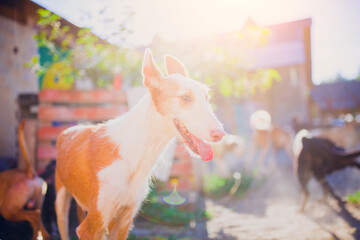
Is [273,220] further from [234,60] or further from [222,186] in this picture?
[234,60]

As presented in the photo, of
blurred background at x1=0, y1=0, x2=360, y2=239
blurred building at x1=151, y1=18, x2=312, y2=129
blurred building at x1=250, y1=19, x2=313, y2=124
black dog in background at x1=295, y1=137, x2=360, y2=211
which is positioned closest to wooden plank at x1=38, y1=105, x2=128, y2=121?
blurred background at x1=0, y1=0, x2=360, y2=239

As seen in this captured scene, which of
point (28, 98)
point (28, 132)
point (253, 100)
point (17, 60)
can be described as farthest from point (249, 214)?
point (253, 100)

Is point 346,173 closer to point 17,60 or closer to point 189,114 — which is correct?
point 189,114

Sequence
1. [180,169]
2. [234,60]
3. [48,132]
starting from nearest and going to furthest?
[48,132] → [180,169] → [234,60]

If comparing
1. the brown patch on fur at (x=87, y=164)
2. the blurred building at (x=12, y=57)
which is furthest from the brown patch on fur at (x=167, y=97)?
the blurred building at (x=12, y=57)

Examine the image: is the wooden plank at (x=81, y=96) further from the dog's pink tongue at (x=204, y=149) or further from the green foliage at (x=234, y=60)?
the dog's pink tongue at (x=204, y=149)

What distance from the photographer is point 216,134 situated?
1846 millimetres

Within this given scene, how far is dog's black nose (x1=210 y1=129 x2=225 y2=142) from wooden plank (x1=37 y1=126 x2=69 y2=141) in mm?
3663

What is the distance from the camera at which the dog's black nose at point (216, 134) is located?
72.6 inches

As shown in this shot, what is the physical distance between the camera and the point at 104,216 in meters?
1.94

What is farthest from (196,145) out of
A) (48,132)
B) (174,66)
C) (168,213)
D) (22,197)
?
(48,132)

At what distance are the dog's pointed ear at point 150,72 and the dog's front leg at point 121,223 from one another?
1.03 metres

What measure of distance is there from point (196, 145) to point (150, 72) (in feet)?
2.25

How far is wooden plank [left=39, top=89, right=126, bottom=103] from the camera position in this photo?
475 centimetres
